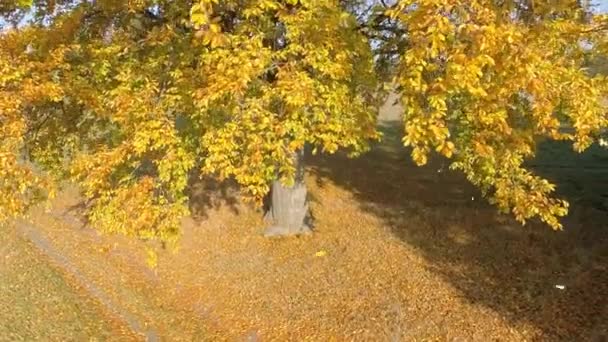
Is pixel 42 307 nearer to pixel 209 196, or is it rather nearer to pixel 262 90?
pixel 262 90

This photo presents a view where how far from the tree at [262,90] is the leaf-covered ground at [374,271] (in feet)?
9.65

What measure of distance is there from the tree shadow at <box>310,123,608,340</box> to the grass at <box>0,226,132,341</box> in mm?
7821

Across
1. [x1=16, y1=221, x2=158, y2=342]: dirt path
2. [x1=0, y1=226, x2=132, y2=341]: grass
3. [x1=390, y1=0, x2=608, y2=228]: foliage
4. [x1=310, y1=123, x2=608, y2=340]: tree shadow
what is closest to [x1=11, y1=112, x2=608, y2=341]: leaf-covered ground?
[x1=310, y1=123, x2=608, y2=340]: tree shadow

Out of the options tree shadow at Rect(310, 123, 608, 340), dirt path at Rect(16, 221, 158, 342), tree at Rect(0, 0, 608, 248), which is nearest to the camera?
tree at Rect(0, 0, 608, 248)

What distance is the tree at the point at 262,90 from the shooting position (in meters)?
6.57

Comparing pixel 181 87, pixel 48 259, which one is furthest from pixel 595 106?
pixel 48 259

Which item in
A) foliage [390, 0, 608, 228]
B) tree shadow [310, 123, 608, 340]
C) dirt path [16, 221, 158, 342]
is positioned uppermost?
foliage [390, 0, 608, 228]

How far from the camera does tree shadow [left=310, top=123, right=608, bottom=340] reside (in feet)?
36.9

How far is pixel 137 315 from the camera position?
12875 mm

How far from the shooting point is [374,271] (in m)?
14.2

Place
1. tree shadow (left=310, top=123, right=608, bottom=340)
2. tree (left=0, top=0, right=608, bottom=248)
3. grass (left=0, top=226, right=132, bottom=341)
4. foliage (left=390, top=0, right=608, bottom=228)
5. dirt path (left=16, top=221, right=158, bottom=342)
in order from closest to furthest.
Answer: foliage (left=390, top=0, right=608, bottom=228) < tree (left=0, top=0, right=608, bottom=248) < tree shadow (left=310, top=123, right=608, bottom=340) < grass (left=0, top=226, right=132, bottom=341) < dirt path (left=16, top=221, right=158, bottom=342)

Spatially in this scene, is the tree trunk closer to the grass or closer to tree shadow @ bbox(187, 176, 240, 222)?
tree shadow @ bbox(187, 176, 240, 222)

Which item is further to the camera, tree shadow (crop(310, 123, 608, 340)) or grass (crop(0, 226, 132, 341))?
grass (crop(0, 226, 132, 341))

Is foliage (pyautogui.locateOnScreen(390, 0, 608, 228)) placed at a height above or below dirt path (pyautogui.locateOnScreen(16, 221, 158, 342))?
above
